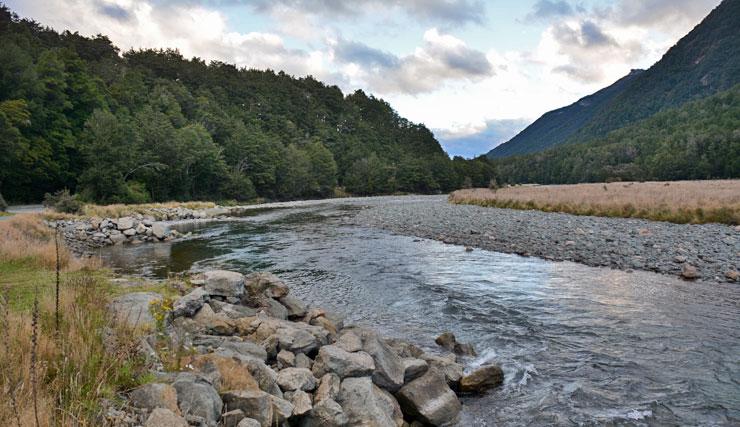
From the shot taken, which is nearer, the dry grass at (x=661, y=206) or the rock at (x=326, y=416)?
the rock at (x=326, y=416)

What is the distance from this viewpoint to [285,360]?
618 cm

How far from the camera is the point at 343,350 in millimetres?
6328

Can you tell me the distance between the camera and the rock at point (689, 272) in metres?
12.8

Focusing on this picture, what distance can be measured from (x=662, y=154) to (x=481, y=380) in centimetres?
12631

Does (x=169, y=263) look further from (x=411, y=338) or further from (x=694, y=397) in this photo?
(x=694, y=397)

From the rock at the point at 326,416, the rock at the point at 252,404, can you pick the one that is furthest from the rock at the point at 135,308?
the rock at the point at 326,416

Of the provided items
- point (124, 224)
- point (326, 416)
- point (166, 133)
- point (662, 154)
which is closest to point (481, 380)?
point (326, 416)

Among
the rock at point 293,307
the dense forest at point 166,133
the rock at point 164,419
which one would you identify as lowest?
the rock at point 293,307

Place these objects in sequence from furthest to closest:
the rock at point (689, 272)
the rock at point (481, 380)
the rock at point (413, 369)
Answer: the rock at point (689, 272), the rock at point (481, 380), the rock at point (413, 369)

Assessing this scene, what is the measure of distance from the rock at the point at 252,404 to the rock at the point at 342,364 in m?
1.49

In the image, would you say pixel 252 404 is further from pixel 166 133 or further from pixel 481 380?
pixel 166 133

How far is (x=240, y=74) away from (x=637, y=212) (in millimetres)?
166751

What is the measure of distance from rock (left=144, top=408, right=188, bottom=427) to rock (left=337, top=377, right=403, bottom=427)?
202 centimetres

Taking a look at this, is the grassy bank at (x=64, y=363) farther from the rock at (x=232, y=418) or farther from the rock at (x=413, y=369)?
the rock at (x=413, y=369)
